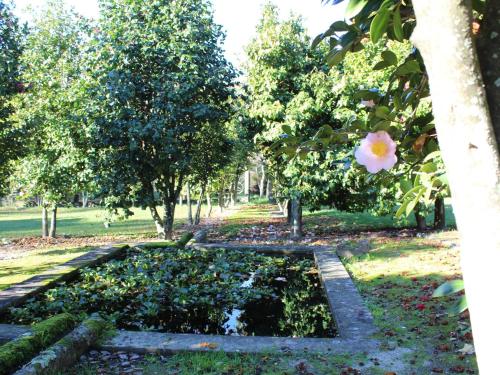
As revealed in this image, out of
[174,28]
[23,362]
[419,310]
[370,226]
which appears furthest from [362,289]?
[370,226]

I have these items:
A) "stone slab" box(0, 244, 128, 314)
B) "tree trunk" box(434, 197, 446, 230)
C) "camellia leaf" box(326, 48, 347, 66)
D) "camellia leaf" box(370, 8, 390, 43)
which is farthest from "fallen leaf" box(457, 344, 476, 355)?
"tree trunk" box(434, 197, 446, 230)

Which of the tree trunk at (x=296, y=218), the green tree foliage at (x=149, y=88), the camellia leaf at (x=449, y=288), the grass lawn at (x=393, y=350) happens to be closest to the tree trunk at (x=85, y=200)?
the green tree foliage at (x=149, y=88)

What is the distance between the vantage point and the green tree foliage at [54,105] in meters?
11.9

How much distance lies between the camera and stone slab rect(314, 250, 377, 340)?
185 inches

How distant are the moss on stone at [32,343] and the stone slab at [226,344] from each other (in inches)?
18.0

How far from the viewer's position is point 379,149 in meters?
1.35

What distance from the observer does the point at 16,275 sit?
7957 mm

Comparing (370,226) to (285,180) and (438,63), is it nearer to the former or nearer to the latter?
(285,180)

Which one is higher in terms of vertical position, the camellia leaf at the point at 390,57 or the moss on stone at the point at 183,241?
the camellia leaf at the point at 390,57

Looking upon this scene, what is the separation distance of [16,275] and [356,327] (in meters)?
6.25

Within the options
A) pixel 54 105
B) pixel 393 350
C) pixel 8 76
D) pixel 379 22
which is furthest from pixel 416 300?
pixel 54 105

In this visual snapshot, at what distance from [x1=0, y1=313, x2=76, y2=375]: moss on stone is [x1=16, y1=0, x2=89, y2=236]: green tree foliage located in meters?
7.45

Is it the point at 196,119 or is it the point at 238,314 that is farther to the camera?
the point at 196,119

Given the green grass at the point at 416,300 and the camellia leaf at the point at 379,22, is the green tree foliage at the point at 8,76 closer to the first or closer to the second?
the green grass at the point at 416,300
